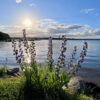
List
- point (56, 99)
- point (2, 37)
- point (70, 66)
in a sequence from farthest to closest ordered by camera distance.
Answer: point (2, 37)
point (70, 66)
point (56, 99)

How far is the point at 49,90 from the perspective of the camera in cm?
464

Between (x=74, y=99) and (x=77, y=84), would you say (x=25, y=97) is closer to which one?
(x=74, y=99)

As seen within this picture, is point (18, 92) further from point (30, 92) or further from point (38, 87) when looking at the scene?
point (38, 87)

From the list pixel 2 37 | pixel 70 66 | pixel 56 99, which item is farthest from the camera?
pixel 2 37

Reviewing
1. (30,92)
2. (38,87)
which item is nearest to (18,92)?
(30,92)

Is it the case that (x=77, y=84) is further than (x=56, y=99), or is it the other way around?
(x=77, y=84)

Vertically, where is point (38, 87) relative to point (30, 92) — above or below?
above

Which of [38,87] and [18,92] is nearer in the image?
[18,92]

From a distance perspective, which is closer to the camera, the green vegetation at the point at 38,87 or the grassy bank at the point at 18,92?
the grassy bank at the point at 18,92

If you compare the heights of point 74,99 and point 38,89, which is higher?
point 38,89

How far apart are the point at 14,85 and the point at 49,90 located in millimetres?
1221

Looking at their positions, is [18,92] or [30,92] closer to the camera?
[18,92]

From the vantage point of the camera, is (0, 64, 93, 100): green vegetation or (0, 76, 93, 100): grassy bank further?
(0, 64, 93, 100): green vegetation

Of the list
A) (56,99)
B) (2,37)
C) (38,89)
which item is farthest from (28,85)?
(2,37)
